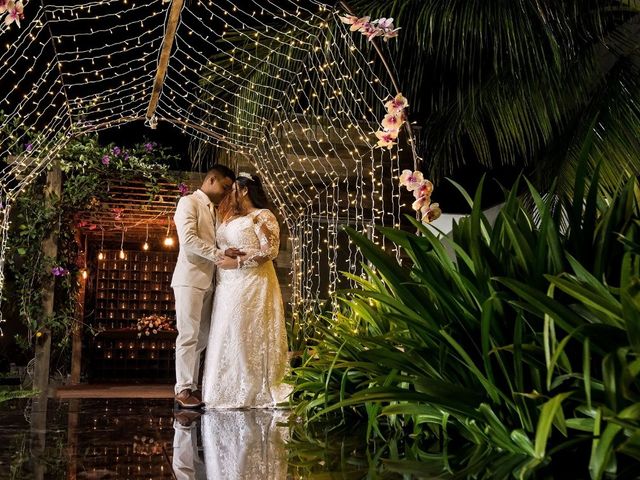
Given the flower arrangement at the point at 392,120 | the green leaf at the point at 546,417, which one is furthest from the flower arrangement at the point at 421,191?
the green leaf at the point at 546,417

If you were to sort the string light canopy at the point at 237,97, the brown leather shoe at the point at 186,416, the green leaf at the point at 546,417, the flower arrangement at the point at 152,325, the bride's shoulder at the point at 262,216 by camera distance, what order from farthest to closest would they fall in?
the flower arrangement at the point at 152,325 → the string light canopy at the point at 237,97 → the bride's shoulder at the point at 262,216 → the brown leather shoe at the point at 186,416 → the green leaf at the point at 546,417

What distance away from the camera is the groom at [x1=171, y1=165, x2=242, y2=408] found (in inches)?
179

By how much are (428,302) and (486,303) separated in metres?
0.39

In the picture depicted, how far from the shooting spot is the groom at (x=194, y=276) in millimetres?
4559

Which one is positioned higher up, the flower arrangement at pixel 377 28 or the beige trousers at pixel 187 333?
the flower arrangement at pixel 377 28

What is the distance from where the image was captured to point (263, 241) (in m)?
4.67

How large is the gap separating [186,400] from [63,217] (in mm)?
3263

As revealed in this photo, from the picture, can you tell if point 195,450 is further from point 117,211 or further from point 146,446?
point 117,211

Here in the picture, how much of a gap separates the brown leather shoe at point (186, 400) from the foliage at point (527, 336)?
2205 mm

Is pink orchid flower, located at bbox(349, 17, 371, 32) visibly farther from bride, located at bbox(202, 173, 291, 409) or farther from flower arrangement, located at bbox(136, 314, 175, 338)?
flower arrangement, located at bbox(136, 314, 175, 338)

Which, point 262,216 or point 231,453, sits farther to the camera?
point 262,216

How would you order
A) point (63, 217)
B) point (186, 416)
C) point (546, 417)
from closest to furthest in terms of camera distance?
point (546, 417) → point (186, 416) → point (63, 217)

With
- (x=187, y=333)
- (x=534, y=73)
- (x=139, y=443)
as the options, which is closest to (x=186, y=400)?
(x=187, y=333)

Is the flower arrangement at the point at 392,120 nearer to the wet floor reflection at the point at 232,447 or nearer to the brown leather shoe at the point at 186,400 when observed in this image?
the wet floor reflection at the point at 232,447
